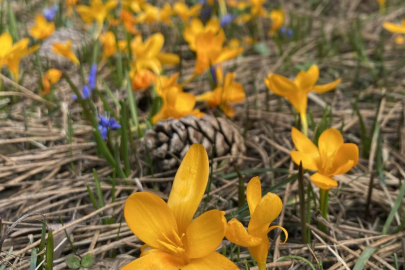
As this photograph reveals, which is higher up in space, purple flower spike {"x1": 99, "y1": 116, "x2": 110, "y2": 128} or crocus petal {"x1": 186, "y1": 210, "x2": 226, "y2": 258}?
purple flower spike {"x1": 99, "y1": 116, "x2": 110, "y2": 128}

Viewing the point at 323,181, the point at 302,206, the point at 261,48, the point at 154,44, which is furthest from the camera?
the point at 261,48

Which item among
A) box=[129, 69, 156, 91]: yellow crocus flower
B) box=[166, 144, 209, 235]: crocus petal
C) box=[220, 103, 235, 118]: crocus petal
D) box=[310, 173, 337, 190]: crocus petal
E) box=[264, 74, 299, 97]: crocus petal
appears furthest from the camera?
box=[129, 69, 156, 91]: yellow crocus flower

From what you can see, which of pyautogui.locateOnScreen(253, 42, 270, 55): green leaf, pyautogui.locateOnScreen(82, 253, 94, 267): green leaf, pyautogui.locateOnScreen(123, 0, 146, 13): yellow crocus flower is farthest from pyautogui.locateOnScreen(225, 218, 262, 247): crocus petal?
pyautogui.locateOnScreen(123, 0, 146, 13): yellow crocus flower

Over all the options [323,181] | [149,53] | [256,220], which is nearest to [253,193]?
[256,220]

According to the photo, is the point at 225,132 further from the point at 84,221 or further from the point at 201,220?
the point at 201,220

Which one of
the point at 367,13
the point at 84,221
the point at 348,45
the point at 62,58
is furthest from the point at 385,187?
the point at 367,13

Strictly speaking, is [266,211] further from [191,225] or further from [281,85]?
[281,85]

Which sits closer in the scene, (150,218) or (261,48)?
(150,218)

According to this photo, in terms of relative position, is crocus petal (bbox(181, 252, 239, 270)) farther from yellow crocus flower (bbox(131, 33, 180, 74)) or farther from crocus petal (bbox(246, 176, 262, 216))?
yellow crocus flower (bbox(131, 33, 180, 74))

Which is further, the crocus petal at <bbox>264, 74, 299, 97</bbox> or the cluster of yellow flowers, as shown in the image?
the crocus petal at <bbox>264, 74, 299, 97</bbox>
